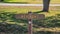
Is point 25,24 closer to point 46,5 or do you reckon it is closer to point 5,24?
point 5,24

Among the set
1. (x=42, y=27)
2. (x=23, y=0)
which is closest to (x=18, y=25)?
(x=42, y=27)

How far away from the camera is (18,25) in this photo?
35.1ft

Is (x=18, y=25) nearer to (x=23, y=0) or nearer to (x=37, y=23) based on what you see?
(x=37, y=23)

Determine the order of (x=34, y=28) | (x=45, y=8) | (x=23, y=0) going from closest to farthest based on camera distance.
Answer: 1. (x=34, y=28)
2. (x=45, y=8)
3. (x=23, y=0)

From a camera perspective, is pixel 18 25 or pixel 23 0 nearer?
pixel 18 25

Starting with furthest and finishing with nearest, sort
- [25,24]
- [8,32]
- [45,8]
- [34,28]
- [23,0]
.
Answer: [23,0] → [45,8] → [25,24] → [34,28] → [8,32]

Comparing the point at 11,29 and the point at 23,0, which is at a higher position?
the point at 11,29

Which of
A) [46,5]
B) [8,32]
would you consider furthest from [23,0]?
[8,32]

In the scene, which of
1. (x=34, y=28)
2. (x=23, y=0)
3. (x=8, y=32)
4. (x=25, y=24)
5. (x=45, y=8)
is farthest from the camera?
(x=23, y=0)

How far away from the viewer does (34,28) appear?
1030cm

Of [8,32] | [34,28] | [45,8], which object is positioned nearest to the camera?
[8,32]

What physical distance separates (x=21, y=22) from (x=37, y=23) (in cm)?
79

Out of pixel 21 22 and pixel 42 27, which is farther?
pixel 21 22

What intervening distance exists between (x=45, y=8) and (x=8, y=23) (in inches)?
207
